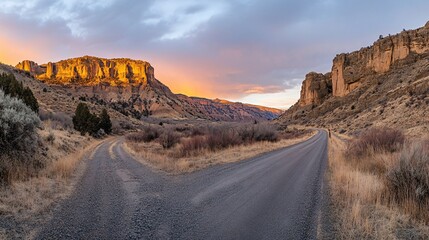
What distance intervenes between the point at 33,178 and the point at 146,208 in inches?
191

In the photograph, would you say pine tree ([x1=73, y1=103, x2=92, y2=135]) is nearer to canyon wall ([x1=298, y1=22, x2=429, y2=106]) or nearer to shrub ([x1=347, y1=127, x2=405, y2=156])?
shrub ([x1=347, y1=127, x2=405, y2=156])

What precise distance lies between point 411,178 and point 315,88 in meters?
125

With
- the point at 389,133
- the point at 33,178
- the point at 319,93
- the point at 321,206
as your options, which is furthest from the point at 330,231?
the point at 319,93

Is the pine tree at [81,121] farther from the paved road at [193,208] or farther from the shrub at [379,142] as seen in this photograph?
the shrub at [379,142]

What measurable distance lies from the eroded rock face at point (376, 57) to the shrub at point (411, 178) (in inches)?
3482

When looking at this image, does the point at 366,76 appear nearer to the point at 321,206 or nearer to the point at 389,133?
the point at 389,133

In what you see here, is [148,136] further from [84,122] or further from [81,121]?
[81,121]

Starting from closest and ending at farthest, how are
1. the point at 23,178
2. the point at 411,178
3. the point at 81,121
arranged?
1. the point at 411,178
2. the point at 23,178
3. the point at 81,121

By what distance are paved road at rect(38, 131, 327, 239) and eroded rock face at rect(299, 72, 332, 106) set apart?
391ft

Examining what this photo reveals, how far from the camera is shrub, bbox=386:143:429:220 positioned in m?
5.64

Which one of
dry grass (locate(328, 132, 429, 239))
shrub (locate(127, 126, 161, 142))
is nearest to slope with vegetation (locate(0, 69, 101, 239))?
dry grass (locate(328, 132, 429, 239))

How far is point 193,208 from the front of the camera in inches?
249

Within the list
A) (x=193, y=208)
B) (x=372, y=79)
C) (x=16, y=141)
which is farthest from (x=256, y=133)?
(x=372, y=79)

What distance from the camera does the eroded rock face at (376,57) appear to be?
254 feet
